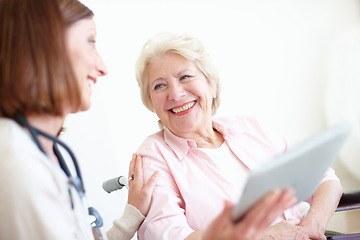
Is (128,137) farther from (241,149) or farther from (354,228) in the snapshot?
(354,228)

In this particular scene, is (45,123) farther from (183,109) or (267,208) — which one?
(183,109)

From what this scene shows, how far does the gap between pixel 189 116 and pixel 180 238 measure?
1.53 feet

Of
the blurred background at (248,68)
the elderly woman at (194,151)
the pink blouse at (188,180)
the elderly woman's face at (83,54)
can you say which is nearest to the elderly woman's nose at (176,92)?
the elderly woman at (194,151)

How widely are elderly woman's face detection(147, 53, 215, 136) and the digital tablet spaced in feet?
1.98

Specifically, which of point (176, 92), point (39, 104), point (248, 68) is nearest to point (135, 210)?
point (176, 92)

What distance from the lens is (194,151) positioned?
147cm

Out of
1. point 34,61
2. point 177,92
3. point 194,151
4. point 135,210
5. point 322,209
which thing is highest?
point 34,61

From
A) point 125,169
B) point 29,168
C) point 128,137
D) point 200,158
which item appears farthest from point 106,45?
point 29,168

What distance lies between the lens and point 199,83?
1517 mm

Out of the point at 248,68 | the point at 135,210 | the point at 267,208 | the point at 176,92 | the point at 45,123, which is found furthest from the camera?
the point at 248,68

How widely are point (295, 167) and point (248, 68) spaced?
2042 mm

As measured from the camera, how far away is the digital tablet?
74 cm

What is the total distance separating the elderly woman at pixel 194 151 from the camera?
131cm

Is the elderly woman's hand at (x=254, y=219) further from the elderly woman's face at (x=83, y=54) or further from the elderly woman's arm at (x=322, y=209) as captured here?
the elderly woman's arm at (x=322, y=209)
